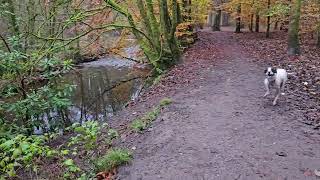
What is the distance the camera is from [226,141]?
6.96 metres

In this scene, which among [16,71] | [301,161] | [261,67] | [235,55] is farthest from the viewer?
[235,55]

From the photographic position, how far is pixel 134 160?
22.1 ft

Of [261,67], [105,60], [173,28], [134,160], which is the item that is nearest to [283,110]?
[134,160]

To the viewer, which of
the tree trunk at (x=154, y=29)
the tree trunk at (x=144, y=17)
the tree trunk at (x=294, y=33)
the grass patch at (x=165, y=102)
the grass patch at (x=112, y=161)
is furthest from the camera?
the tree trunk at (x=154, y=29)

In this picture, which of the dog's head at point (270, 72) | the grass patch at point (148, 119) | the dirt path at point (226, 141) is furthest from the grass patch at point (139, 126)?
the dog's head at point (270, 72)

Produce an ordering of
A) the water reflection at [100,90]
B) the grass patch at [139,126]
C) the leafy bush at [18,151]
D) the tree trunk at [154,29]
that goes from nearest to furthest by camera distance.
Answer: the leafy bush at [18,151]
the grass patch at [139,126]
the water reflection at [100,90]
the tree trunk at [154,29]

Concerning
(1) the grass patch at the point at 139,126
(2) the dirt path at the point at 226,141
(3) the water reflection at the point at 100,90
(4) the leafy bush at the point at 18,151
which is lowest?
(3) the water reflection at the point at 100,90

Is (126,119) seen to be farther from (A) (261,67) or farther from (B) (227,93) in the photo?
(A) (261,67)

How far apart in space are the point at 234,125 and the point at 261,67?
22.2 ft

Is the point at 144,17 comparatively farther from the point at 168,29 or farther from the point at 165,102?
the point at 165,102

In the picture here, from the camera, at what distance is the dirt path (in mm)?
5883

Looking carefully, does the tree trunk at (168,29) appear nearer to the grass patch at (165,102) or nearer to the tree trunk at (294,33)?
the tree trunk at (294,33)

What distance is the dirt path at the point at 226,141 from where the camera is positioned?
5883mm

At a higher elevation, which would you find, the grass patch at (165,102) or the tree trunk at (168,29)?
the tree trunk at (168,29)
